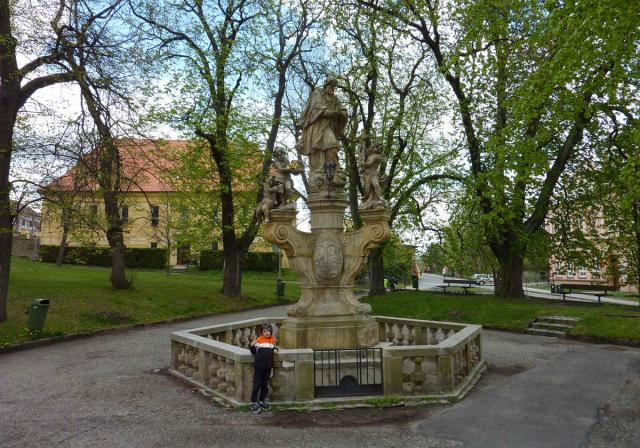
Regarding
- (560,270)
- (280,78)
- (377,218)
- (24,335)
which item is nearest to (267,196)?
(377,218)

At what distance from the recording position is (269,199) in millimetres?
10422

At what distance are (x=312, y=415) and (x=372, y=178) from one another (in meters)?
5.42

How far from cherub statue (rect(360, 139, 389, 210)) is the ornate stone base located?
8.33ft

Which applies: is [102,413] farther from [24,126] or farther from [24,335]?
[24,126]

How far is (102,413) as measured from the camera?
7.27 m

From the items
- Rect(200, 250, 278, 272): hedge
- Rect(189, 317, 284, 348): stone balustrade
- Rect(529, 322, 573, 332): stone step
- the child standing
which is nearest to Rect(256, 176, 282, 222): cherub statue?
Rect(189, 317, 284, 348): stone balustrade

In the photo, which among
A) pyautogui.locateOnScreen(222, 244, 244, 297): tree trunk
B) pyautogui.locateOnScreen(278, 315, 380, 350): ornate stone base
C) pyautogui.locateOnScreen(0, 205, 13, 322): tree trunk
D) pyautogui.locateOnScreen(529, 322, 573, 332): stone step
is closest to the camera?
pyautogui.locateOnScreen(278, 315, 380, 350): ornate stone base

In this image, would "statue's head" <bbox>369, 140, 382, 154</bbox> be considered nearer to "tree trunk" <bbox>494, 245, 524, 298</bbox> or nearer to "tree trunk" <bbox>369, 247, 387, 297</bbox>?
"tree trunk" <bbox>494, 245, 524, 298</bbox>

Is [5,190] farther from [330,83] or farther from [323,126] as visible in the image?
[330,83]

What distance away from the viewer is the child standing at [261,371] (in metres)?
7.31

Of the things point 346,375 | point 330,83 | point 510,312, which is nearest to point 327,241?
point 346,375

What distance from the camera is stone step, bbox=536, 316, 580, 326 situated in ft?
54.0

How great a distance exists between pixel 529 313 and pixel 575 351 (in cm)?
526

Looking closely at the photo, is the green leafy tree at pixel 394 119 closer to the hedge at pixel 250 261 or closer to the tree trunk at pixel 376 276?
the tree trunk at pixel 376 276
